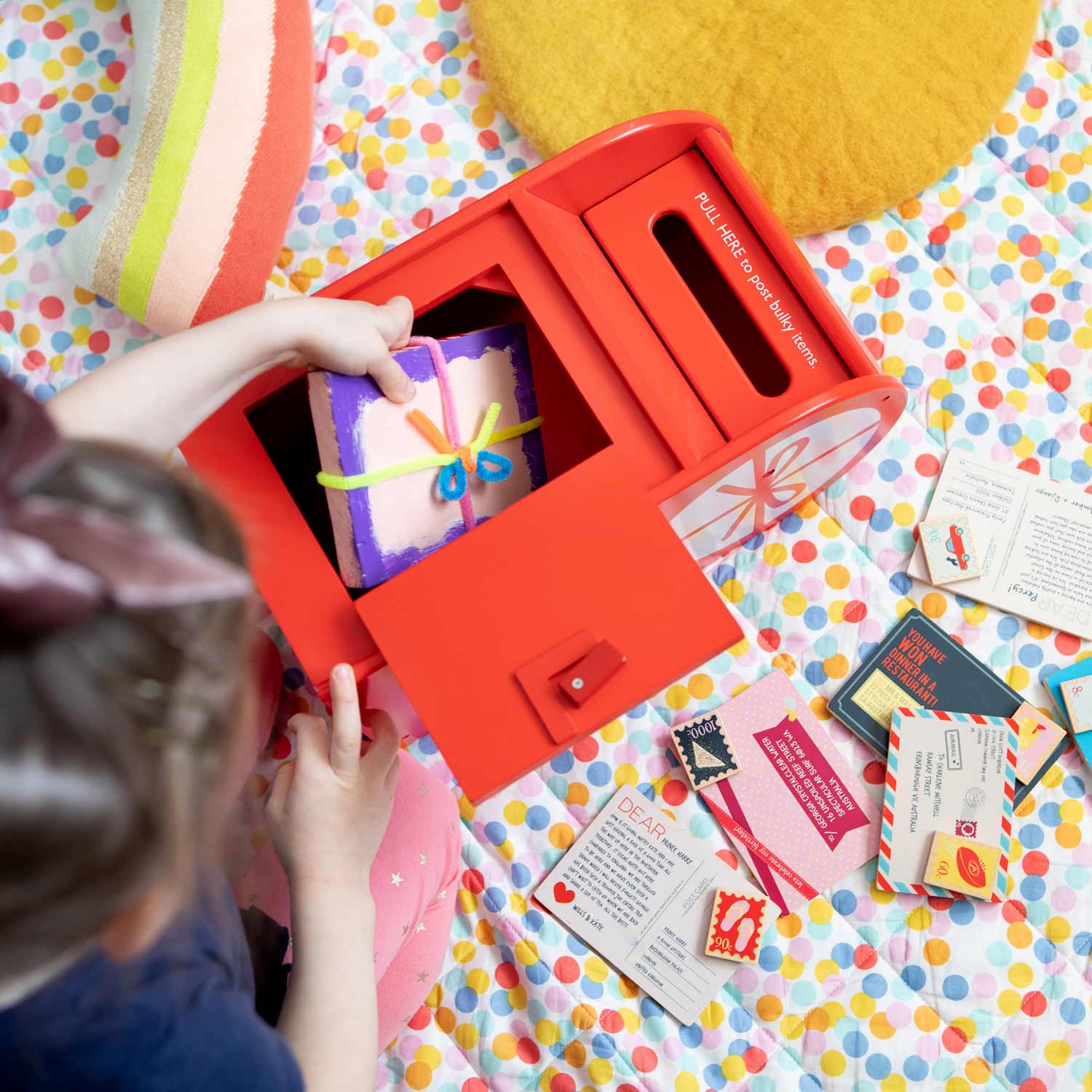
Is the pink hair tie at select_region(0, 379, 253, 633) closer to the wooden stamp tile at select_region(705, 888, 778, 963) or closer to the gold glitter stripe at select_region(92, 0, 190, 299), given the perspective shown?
the gold glitter stripe at select_region(92, 0, 190, 299)

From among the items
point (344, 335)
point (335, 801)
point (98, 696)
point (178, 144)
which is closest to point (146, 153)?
point (178, 144)

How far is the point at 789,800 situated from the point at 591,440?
42cm

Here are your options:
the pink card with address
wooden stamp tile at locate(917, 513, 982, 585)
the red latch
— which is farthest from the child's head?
wooden stamp tile at locate(917, 513, 982, 585)

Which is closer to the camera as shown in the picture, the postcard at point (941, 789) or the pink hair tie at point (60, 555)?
the pink hair tie at point (60, 555)

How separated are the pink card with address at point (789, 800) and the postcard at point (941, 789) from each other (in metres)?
0.03

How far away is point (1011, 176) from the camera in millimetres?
1054

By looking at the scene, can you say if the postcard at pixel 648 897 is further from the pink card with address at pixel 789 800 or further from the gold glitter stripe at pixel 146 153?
the gold glitter stripe at pixel 146 153

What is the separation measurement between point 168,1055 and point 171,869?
0.62ft

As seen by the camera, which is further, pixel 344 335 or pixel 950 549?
pixel 950 549

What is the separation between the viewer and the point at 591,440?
2.82 ft

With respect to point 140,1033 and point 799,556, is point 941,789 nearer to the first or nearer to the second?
point 799,556

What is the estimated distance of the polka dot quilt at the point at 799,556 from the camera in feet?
3.10

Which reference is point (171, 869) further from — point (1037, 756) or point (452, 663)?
point (1037, 756)

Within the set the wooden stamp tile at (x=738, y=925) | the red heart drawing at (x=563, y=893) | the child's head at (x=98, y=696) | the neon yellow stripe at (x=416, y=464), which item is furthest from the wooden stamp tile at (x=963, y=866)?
the child's head at (x=98, y=696)
